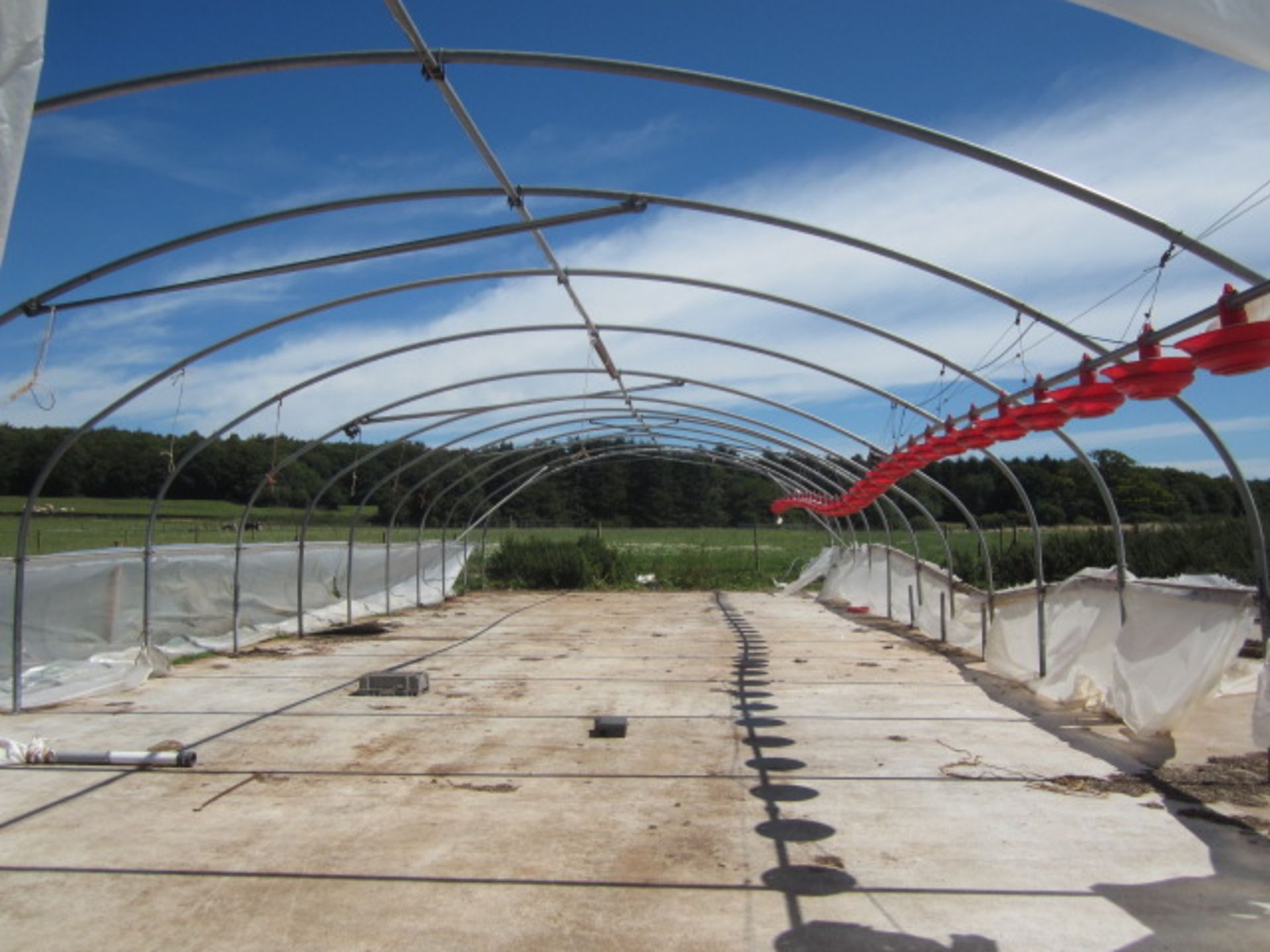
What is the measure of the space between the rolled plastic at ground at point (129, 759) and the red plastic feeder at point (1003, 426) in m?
6.32

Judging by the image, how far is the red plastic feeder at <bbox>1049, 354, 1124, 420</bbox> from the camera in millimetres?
5934

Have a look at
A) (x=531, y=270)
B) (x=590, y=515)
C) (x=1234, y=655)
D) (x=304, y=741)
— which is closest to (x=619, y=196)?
(x=531, y=270)

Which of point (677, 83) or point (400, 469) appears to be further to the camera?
point (400, 469)

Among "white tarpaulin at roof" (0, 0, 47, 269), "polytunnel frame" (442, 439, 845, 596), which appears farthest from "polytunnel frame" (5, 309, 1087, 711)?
"polytunnel frame" (442, 439, 845, 596)

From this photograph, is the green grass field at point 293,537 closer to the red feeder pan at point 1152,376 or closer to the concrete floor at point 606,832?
the concrete floor at point 606,832

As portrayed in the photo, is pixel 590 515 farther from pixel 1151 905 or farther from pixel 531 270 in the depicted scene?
pixel 1151 905

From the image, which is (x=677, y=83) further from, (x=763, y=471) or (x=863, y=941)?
(x=763, y=471)

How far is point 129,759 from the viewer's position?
6637 mm

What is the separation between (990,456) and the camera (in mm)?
11531

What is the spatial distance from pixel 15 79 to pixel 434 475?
54.6ft

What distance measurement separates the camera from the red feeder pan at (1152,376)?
15.8 ft

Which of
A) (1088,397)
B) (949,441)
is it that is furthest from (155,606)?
(1088,397)

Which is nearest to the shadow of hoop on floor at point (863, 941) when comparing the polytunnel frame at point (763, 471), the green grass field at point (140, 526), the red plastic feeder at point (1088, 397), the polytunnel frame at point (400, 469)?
the red plastic feeder at point (1088, 397)

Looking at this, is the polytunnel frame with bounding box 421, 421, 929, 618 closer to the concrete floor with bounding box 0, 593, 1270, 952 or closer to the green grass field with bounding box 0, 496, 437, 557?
the green grass field with bounding box 0, 496, 437, 557
